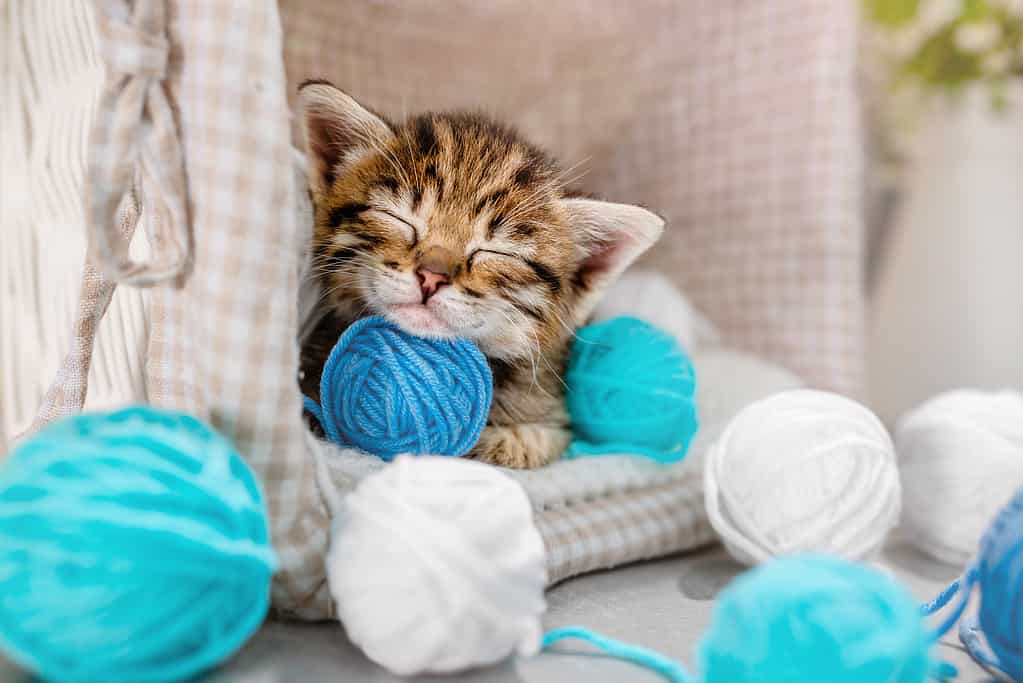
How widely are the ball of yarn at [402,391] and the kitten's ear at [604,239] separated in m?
0.22

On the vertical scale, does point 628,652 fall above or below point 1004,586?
below

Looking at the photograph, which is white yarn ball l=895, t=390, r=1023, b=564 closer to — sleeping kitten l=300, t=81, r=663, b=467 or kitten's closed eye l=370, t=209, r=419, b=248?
sleeping kitten l=300, t=81, r=663, b=467

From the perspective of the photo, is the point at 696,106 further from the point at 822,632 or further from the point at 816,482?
the point at 822,632

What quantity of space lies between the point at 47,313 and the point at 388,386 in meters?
0.51

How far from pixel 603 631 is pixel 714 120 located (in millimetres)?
1138

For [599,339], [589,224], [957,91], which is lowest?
[599,339]

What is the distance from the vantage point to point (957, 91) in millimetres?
1924

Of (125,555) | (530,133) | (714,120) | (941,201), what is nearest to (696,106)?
(714,120)

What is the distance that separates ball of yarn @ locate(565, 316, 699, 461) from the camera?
1.03m

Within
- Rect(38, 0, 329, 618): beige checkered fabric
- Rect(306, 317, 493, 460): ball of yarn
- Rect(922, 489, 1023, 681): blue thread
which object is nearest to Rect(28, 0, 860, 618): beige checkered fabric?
Rect(38, 0, 329, 618): beige checkered fabric

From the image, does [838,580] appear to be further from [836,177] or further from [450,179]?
[836,177]

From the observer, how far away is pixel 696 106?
165 cm

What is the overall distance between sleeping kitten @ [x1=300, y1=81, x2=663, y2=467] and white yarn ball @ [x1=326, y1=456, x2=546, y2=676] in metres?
0.24

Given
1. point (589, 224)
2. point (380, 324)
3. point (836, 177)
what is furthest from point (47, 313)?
point (836, 177)
